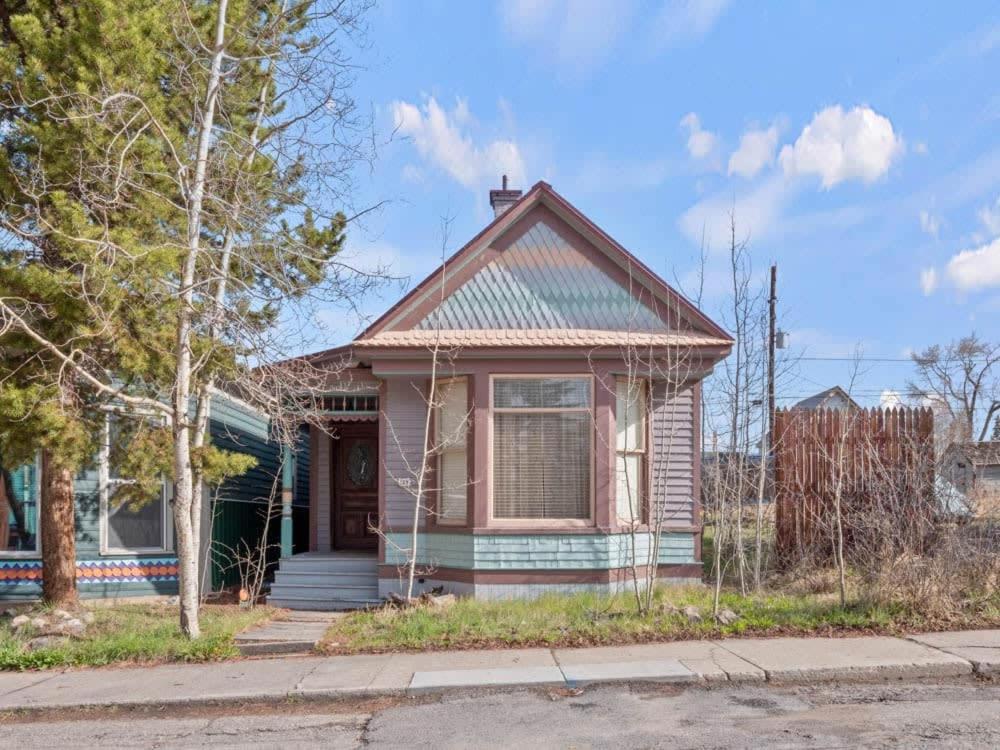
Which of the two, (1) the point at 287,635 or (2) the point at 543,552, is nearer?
(1) the point at 287,635

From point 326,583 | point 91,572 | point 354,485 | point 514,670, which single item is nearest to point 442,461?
point 326,583

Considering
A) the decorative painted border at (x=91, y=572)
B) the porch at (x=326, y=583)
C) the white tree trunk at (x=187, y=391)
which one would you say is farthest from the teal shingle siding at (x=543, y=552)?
Answer: the decorative painted border at (x=91, y=572)

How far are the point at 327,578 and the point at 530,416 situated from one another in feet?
12.1

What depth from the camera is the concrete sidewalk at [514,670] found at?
7.35m

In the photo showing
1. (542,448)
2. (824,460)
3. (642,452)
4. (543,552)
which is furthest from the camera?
(824,460)

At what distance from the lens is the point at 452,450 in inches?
461

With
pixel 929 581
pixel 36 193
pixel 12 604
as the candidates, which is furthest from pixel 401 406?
pixel 929 581

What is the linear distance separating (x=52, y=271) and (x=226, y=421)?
5.09m

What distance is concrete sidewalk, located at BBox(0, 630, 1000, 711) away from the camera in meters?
7.35

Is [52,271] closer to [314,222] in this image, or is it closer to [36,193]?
[36,193]

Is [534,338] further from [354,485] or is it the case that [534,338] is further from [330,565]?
[354,485]

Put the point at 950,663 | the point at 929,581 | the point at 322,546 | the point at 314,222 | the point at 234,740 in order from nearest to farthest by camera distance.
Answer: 1. the point at 234,740
2. the point at 950,663
3. the point at 929,581
4. the point at 314,222
5. the point at 322,546

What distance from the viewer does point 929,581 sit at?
9.20 meters

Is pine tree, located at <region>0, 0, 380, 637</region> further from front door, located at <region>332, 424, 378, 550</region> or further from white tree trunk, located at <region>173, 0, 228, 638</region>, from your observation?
front door, located at <region>332, 424, 378, 550</region>
